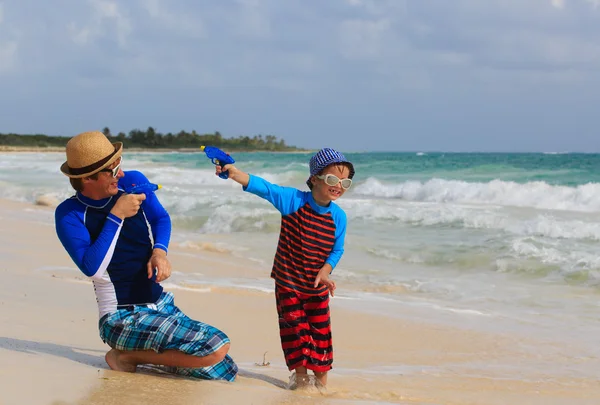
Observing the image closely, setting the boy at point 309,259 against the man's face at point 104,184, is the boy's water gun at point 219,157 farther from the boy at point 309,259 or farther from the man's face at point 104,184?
the man's face at point 104,184

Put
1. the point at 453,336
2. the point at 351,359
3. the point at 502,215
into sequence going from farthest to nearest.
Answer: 1. the point at 502,215
2. the point at 453,336
3. the point at 351,359

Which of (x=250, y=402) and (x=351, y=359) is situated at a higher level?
(x=250, y=402)

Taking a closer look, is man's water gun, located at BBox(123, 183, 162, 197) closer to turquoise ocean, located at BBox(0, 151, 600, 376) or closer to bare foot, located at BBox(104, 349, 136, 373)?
bare foot, located at BBox(104, 349, 136, 373)

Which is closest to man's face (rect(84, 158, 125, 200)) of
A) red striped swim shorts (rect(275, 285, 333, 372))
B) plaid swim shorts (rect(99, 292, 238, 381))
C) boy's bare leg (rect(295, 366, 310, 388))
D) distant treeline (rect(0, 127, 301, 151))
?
plaid swim shorts (rect(99, 292, 238, 381))

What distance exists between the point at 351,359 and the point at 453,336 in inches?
46.6

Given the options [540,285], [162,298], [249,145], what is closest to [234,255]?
[540,285]

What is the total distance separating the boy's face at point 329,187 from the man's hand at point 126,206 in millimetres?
1037

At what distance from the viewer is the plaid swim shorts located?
12.3 feet

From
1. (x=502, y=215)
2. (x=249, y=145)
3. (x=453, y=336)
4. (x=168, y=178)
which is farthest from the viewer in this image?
(x=249, y=145)

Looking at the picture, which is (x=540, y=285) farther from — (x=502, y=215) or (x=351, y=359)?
(x=502, y=215)

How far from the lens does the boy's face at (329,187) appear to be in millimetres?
4074

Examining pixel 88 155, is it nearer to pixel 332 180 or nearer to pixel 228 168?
pixel 228 168

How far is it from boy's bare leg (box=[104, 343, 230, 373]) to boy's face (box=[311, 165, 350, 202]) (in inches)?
37.5

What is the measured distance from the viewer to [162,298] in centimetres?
397
